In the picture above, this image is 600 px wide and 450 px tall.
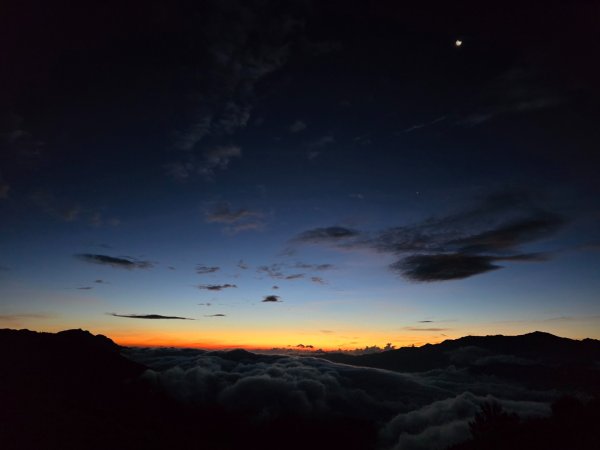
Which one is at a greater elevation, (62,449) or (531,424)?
(531,424)

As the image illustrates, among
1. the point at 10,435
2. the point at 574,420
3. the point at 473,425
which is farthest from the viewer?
the point at 10,435

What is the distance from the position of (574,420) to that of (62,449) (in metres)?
240

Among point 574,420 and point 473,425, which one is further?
point 473,425

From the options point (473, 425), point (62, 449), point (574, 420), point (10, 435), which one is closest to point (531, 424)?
point (574, 420)

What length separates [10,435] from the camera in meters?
189

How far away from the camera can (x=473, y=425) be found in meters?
64.9

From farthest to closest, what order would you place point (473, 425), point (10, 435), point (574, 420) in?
1. point (10, 435)
2. point (473, 425)
3. point (574, 420)

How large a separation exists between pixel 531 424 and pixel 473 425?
17.9 metres

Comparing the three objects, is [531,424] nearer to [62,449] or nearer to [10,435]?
[62,449]

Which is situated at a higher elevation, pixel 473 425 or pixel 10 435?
pixel 473 425

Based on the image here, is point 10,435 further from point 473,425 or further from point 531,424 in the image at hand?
point 531,424

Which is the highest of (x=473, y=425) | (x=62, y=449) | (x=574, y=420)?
(x=574, y=420)

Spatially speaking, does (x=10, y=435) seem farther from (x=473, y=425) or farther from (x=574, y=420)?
(x=574, y=420)

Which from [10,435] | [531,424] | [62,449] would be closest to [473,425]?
[531,424]
